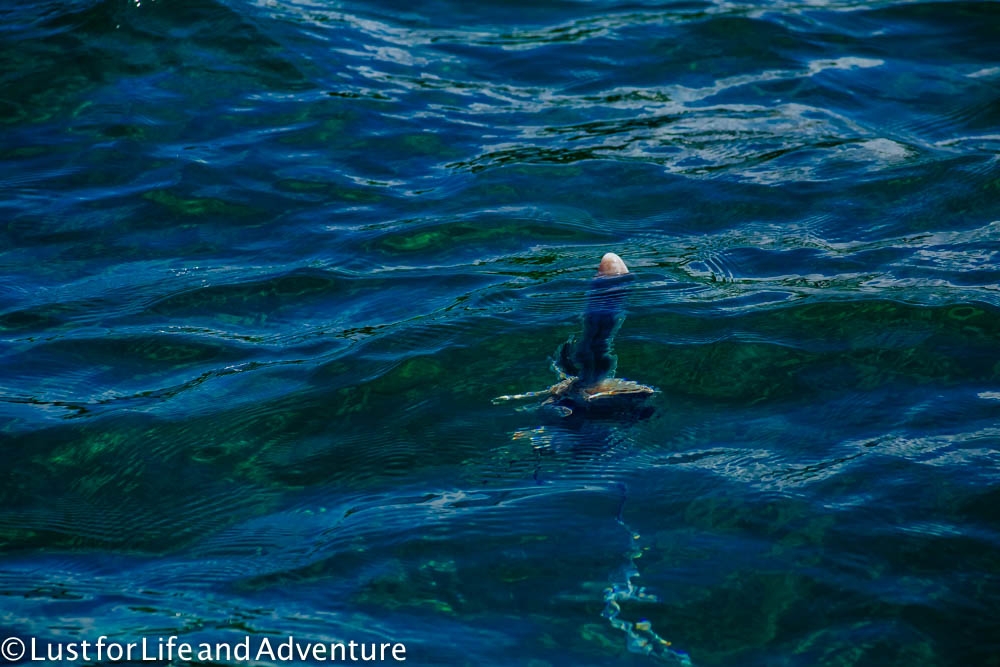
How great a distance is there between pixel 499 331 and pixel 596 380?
47.8 inches

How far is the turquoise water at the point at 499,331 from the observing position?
Result: 170 inches

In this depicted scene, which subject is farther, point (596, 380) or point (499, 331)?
point (499, 331)

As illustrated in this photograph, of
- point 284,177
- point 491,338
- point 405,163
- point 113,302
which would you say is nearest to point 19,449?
point 113,302

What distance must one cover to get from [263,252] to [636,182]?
3.41 metres

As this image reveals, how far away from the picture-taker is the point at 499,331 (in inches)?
252

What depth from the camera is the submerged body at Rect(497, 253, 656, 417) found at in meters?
5.22

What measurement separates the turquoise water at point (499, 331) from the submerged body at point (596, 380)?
0.12m

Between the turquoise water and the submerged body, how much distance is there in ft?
0.39

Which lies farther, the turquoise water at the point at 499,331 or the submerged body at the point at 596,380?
the submerged body at the point at 596,380

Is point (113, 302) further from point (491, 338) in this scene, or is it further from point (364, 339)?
point (491, 338)

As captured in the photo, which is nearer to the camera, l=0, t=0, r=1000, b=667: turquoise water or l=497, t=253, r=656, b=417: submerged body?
l=0, t=0, r=1000, b=667: turquoise water

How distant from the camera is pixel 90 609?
430 cm

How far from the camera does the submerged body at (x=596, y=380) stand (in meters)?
5.22

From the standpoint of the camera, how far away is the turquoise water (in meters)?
4.33
